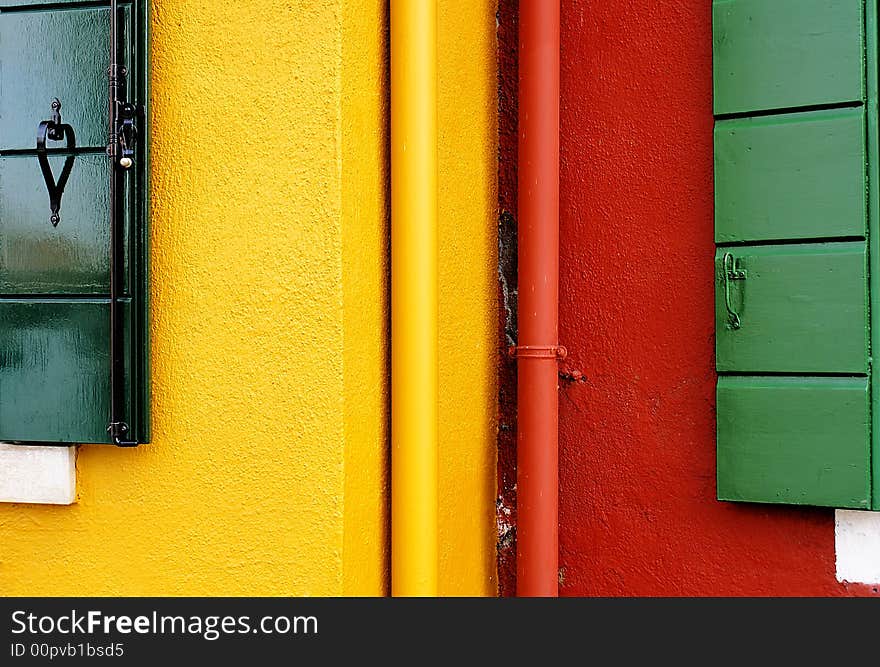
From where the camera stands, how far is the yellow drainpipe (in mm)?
2023

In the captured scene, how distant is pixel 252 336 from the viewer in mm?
1886

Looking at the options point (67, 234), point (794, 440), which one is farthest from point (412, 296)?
point (794, 440)

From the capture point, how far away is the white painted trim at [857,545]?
7.28 ft

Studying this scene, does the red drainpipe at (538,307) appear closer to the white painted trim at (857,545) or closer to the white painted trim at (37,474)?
the white painted trim at (857,545)

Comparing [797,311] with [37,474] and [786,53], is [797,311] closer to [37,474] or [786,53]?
[786,53]

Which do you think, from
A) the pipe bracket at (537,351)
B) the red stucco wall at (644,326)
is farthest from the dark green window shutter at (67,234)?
the red stucco wall at (644,326)

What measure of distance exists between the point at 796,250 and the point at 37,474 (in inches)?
68.9

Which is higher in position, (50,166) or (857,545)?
(50,166)

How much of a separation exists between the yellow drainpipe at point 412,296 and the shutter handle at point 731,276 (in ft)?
2.47

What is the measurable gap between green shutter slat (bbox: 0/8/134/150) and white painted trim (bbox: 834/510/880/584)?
185 centimetres

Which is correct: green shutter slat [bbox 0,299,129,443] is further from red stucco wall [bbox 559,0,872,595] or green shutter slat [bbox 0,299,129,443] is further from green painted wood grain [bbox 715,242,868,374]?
green painted wood grain [bbox 715,242,868,374]

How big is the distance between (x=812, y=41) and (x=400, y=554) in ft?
4.92

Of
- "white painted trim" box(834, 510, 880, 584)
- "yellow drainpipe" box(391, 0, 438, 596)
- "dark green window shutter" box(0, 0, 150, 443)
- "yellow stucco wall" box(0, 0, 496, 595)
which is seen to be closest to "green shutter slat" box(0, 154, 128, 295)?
"dark green window shutter" box(0, 0, 150, 443)

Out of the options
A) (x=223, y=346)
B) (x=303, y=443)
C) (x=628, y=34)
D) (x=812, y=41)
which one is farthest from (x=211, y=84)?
(x=812, y=41)
